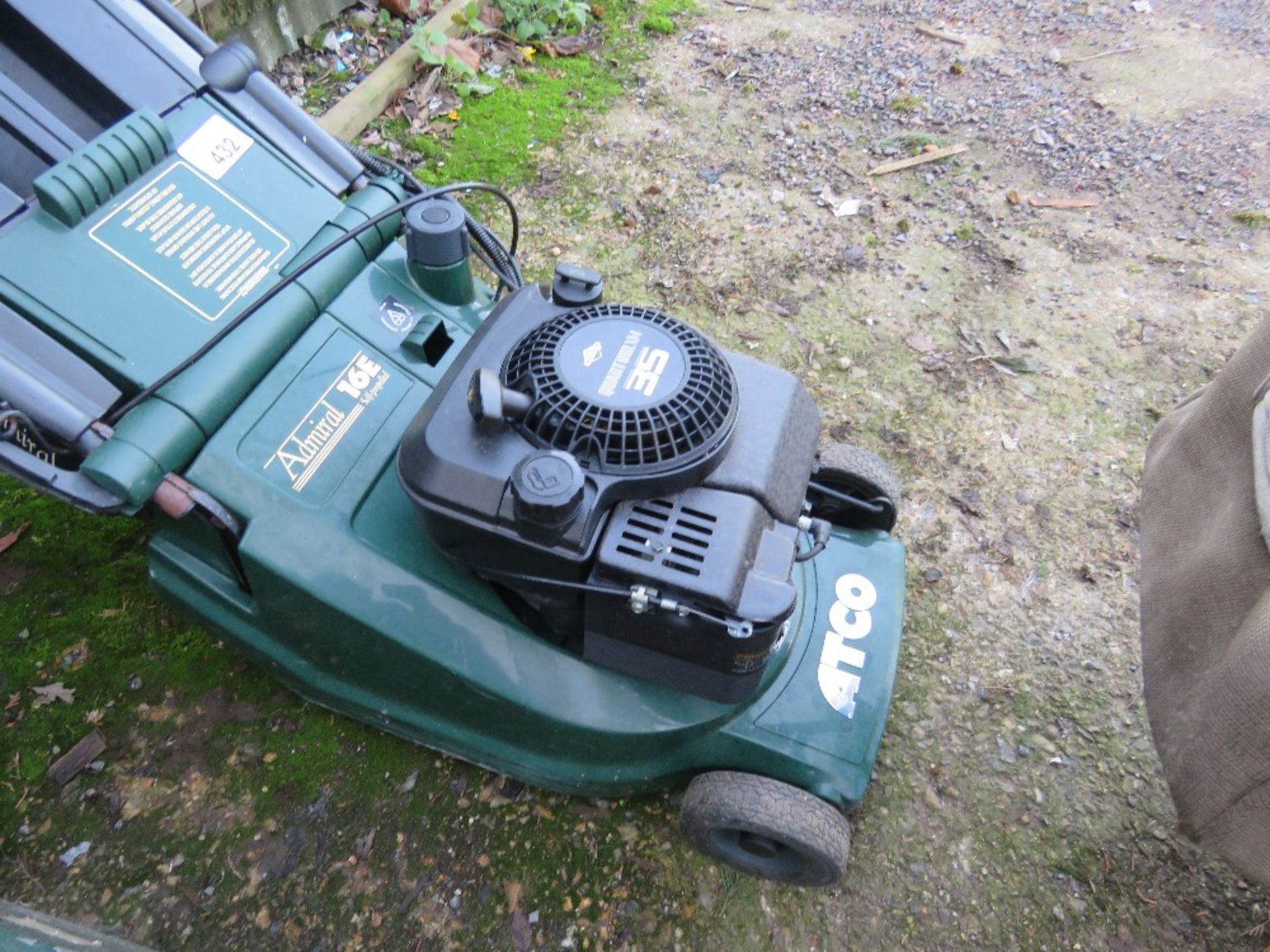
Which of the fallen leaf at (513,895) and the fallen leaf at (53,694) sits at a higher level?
the fallen leaf at (53,694)

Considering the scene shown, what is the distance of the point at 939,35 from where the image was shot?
3.95 meters

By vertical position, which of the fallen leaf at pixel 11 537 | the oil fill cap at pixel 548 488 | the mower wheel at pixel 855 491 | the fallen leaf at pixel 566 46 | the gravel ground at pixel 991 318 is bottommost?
the gravel ground at pixel 991 318

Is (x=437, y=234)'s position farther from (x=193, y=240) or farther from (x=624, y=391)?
(x=624, y=391)

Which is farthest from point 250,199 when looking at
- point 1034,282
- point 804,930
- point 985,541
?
point 1034,282

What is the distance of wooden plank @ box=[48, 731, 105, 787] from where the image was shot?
163 cm

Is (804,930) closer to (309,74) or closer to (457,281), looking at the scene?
(457,281)

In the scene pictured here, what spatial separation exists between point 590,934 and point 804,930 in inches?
14.9

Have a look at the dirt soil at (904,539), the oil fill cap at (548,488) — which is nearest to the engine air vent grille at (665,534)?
the oil fill cap at (548,488)

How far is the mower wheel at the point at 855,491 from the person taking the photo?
175cm

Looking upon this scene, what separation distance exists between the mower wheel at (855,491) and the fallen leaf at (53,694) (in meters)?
1.53

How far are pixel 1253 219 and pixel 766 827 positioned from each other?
116 inches

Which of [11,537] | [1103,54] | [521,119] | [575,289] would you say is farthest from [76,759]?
[1103,54]

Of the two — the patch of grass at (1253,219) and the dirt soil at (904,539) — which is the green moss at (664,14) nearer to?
the dirt soil at (904,539)

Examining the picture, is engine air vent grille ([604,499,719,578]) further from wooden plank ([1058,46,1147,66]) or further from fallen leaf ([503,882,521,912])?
wooden plank ([1058,46,1147,66])
